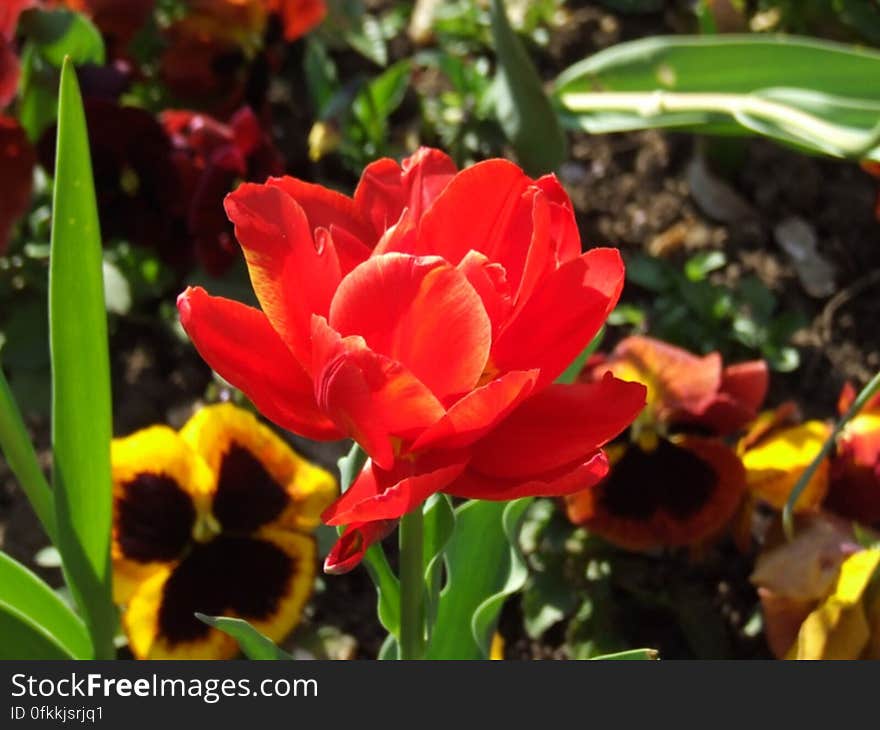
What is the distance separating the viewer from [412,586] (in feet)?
3.06

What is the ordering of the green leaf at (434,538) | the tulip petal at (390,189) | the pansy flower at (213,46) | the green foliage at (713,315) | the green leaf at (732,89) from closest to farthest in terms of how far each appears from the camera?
the tulip petal at (390,189) → the green leaf at (434,538) → the green leaf at (732,89) → the green foliage at (713,315) → the pansy flower at (213,46)

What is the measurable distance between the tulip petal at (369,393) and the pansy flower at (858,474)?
73 cm

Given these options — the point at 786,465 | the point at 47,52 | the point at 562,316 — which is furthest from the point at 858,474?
the point at 47,52

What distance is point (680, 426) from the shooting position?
1434mm

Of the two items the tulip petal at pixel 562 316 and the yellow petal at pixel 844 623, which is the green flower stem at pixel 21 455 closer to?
the tulip petal at pixel 562 316

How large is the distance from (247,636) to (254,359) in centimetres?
28

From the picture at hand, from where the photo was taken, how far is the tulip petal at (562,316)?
775 millimetres

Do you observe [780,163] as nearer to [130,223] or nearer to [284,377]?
[130,223]

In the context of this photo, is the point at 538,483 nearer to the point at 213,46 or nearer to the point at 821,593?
the point at 821,593

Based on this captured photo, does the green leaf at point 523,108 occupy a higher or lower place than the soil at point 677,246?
higher

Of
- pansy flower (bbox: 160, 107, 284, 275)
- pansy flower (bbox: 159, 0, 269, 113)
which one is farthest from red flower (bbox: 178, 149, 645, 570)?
pansy flower (bbox: 159, 0, 269, 113)

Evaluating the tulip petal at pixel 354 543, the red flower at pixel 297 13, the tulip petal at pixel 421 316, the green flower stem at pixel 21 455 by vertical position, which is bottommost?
the green flower stem at pixel 21 455

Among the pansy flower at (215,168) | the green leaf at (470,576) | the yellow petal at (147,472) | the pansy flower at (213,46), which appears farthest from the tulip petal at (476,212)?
the pansy flower at (213,46)
